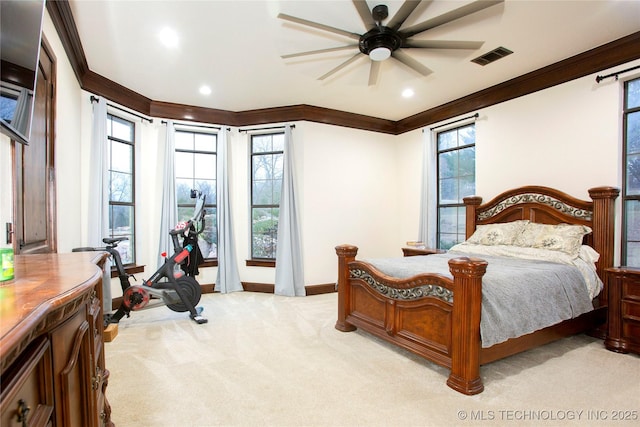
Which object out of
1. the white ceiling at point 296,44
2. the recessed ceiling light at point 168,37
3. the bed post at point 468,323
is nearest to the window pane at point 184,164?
the white ceiling at point 296,44

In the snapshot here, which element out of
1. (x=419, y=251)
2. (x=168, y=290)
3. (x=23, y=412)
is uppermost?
(x=23, y=412)

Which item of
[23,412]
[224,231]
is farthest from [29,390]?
[224,231]

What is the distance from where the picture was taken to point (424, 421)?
196 centimetres

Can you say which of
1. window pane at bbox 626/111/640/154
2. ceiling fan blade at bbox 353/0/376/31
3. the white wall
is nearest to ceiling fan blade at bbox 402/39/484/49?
ceiling fan blade at bbox 353/0/376/31

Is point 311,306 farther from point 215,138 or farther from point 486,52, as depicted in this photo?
point 486,52

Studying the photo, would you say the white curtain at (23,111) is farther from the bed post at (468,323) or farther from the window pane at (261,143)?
the window pane at (261,143)

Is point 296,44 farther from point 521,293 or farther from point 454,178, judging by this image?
point 454,178

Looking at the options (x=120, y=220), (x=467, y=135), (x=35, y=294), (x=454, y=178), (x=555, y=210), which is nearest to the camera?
(x=35, y=294)

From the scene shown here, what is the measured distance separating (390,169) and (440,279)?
12.0 feet

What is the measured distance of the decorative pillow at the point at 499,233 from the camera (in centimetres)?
379

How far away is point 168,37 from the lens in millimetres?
3059

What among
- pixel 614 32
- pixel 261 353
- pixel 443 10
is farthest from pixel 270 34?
pixel 614 32

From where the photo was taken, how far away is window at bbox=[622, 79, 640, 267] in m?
3.22

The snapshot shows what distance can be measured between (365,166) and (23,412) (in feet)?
17.4
